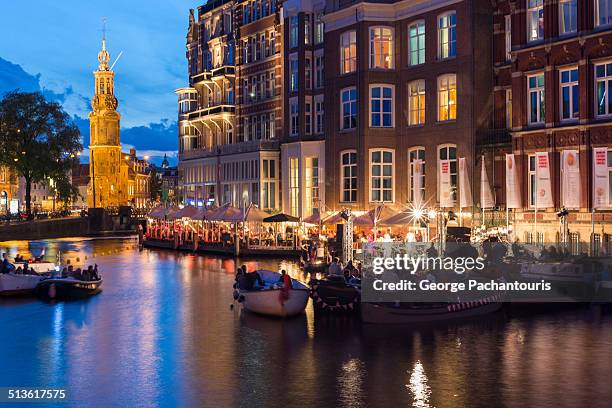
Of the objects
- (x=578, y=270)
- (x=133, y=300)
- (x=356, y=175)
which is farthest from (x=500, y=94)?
(x=133, y=300)

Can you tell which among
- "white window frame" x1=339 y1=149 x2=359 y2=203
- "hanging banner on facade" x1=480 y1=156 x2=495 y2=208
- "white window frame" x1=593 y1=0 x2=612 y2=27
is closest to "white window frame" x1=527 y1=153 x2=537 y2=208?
"hanging banner on facade" x1=480 y1=156 x2=495 y2=208

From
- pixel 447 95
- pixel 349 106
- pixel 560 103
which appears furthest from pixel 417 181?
pixel 560 103

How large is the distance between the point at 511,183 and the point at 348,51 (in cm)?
2195

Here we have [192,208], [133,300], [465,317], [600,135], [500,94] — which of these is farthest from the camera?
[192,208]

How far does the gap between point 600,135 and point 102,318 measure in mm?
28876

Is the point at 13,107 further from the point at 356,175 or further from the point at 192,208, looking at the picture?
the point at 356,175

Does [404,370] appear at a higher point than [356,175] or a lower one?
lower

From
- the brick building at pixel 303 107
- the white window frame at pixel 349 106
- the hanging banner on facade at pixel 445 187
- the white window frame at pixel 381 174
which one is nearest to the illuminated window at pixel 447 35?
the white window frame at pixel 349 106

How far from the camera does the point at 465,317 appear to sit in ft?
123

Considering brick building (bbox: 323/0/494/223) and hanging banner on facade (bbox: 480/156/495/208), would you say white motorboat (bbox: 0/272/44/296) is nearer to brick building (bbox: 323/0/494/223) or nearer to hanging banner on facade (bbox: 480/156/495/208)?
hanging banner on facade (bbox: 480/156/495/208)

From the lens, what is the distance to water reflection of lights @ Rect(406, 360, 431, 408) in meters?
23.4

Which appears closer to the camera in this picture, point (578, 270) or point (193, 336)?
point (193, 336)

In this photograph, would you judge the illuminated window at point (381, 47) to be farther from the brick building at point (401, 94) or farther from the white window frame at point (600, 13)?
the white window frame at point (600, 13)

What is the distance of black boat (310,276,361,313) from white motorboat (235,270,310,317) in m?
0.71
